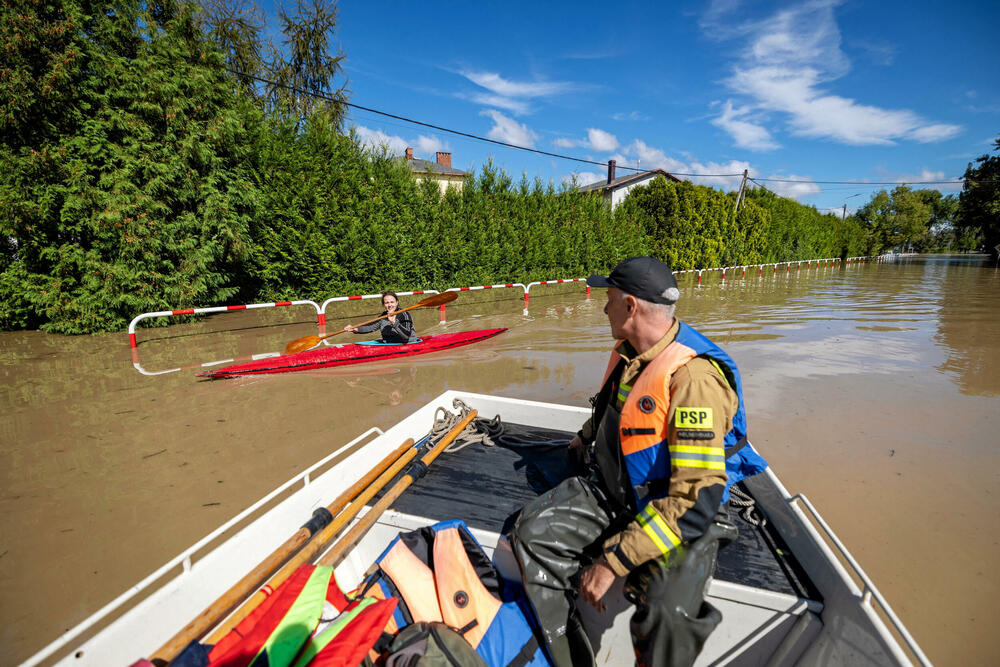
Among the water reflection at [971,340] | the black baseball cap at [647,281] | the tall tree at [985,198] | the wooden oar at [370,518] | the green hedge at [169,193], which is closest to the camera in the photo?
the black baseball cap at [647,281]

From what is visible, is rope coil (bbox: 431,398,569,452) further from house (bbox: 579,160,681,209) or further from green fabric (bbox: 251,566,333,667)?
house (bbox: 579,160,681,209)

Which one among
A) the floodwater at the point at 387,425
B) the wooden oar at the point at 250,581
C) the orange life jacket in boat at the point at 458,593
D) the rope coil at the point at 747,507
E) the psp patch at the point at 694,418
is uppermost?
the psp patch at the point at 694,418

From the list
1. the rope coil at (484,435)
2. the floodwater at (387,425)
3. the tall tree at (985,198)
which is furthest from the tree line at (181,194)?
the tall tree at (985,198)

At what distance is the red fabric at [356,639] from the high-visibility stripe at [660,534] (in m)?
1.06

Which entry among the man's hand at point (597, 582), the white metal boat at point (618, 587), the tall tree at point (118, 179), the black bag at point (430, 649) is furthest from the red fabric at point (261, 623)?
the tall tree at point (118, 179)

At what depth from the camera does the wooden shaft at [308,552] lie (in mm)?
1820

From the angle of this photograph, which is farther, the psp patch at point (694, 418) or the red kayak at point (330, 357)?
the red kayak at point (330, 357)

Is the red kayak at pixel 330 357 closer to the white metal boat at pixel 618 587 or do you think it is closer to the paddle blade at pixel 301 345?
the paddle blade at pixel 301 345

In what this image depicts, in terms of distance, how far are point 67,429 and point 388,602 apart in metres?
5.24

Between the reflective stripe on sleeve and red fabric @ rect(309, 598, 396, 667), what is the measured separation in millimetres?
1290

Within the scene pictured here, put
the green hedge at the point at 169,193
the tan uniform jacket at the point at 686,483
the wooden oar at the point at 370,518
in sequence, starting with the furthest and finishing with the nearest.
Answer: the green hedge at the point at 169,193, the wooden oar at the point at 370,518, the tan uniform jacket at the point at 686,483

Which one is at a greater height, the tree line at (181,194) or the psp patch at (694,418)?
the tree line at (181,194)

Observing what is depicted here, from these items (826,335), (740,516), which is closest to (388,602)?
(740,516)

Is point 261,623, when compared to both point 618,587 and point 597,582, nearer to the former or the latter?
point 597,582
